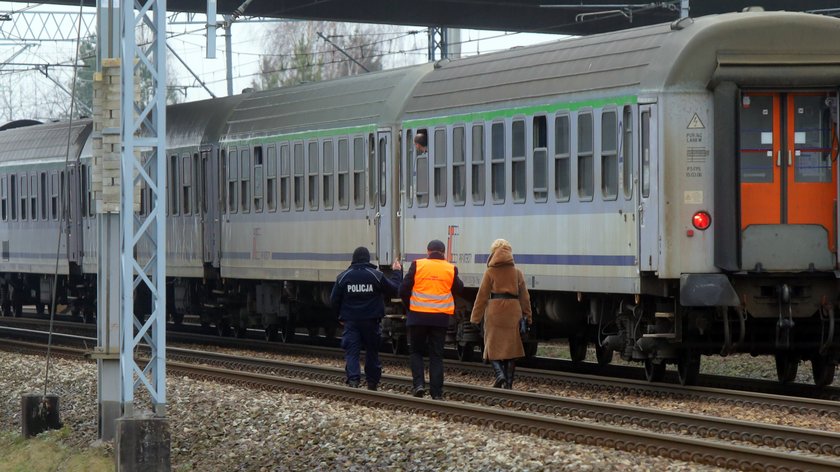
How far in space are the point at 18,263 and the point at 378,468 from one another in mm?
23600

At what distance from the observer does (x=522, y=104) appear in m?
18.2

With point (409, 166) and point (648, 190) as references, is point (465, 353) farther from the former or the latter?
point (648, 190)

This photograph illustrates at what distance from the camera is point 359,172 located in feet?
71.7

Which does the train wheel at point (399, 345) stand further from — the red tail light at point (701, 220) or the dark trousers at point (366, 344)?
the red tail light at point (701, 220)

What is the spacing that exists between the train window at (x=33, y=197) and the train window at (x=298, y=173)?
10.8 meters

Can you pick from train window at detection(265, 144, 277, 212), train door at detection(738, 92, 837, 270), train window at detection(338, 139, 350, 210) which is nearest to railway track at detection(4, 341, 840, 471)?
train door at detection(738, 92, 837, 270)

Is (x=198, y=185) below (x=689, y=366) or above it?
above

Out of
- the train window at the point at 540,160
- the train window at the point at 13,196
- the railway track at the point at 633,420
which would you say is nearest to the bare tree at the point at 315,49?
the train window at the point at 13,196

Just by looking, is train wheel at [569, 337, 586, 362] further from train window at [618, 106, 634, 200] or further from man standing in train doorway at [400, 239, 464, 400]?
man standing in train doorway at [400, 239, 464, 400]

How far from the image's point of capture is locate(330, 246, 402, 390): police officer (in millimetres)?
16906

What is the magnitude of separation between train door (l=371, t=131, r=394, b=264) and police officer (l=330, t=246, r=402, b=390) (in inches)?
158

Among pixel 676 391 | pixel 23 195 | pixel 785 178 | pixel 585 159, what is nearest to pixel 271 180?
pixel 585 159

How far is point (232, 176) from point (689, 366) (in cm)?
1129

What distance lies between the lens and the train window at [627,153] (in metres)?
16.2
